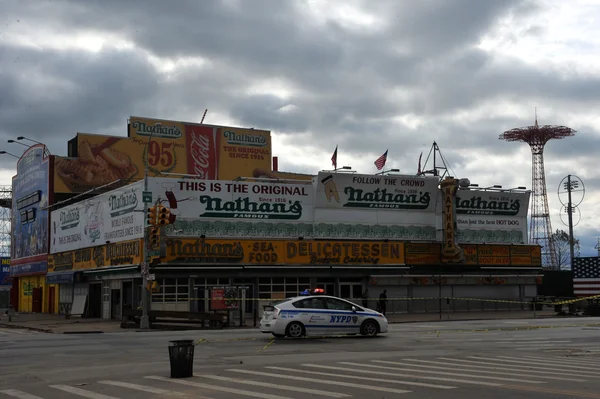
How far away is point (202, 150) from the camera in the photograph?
70.1 m

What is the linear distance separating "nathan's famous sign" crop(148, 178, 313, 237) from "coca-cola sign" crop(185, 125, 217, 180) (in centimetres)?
2350

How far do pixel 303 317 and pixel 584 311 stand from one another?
2665 cm

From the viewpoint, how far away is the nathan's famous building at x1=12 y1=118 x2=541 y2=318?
43531 millimetres

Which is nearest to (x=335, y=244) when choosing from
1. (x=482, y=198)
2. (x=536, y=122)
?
(x=482, y=198)

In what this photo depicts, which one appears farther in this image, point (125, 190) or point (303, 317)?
point (125, 190)

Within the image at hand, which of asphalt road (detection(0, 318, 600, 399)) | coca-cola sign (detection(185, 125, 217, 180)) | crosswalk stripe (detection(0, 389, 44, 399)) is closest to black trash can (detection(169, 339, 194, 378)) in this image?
asphalt road (detection(0, 318, 600, 399))

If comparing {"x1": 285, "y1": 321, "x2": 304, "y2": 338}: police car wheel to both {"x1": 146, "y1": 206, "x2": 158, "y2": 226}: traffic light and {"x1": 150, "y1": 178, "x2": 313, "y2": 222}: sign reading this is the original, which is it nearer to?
{"x1": 146, "y1": 206, "x2": 158, "y2": 226}: traffic light

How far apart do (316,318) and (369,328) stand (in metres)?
2.09

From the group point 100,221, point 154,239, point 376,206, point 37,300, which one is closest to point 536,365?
point 154,239

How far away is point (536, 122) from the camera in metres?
93.5

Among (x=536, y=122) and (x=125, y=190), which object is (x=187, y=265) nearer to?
(x=125, y=190)

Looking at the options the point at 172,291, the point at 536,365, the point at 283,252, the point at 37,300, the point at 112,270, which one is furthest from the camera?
the point at 37,300

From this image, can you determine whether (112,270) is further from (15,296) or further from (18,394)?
(18,394)

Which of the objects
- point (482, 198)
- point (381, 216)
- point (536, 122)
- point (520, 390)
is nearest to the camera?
point (520, 390)
